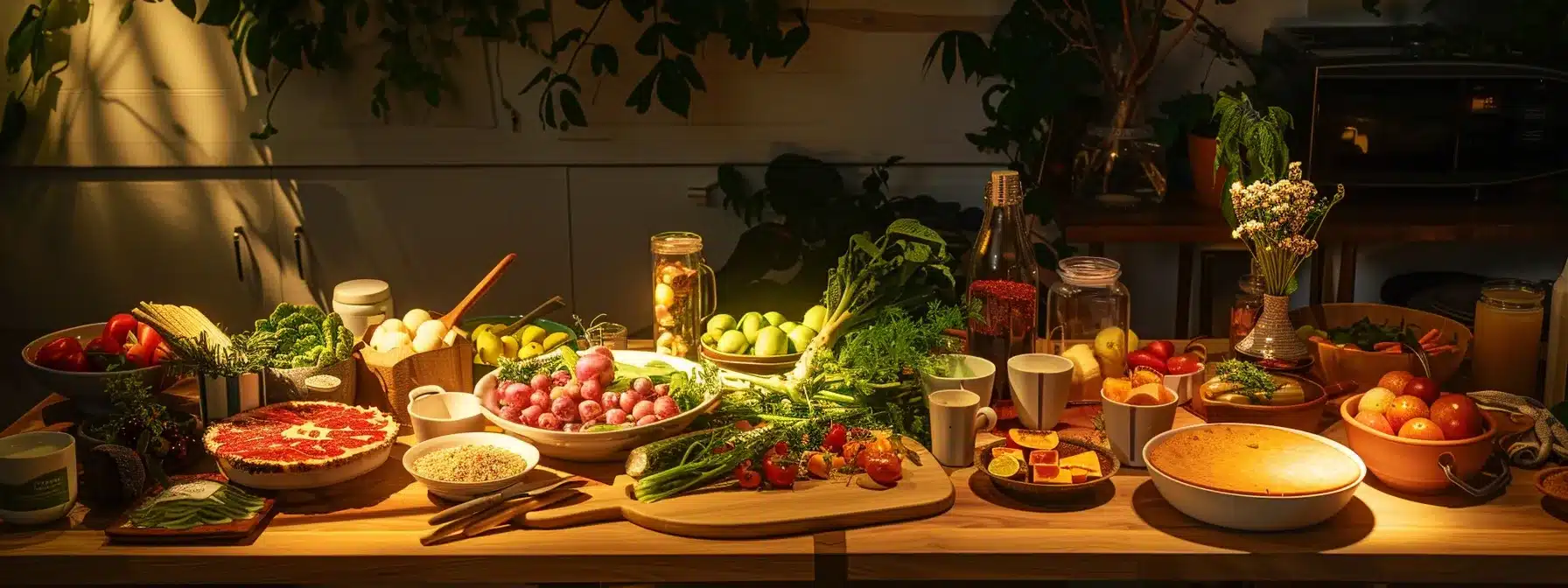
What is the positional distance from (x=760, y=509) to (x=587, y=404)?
323 millimetres

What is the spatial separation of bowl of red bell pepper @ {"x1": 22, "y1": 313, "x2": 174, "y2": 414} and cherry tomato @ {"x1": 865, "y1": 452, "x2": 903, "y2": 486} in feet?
3.59

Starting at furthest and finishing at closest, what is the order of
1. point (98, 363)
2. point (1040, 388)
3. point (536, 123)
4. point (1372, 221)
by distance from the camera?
1. point (536, 123)
2. point (1372, 221)
3. point (98, 363)
4. point (1040, 388)

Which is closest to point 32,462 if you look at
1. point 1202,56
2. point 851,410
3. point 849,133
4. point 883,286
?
point 851,410

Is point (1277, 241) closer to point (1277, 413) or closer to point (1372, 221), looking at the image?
point (1277, 413)

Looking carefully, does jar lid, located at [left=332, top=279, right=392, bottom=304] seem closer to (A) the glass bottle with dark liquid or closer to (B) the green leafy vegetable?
(B) the green leafy vegetable

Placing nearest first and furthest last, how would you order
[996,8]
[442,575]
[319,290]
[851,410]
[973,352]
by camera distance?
[442,575]
[851,410]
[973,352]
[996,8]
[319,290]

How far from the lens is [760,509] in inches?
69.0

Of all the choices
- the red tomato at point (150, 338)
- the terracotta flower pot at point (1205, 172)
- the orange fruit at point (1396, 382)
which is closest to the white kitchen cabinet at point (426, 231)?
the red tomato at point (150, 338)

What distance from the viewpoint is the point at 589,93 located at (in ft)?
11.9

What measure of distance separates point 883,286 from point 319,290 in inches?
84.9

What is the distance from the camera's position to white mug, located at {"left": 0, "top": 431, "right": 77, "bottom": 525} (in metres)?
1.69

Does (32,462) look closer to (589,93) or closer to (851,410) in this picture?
(851,410)

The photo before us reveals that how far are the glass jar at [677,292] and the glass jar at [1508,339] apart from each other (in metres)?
1.27

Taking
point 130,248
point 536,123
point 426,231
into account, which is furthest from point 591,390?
point 130,248
